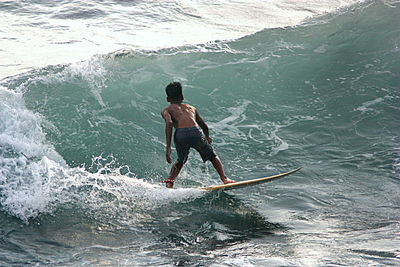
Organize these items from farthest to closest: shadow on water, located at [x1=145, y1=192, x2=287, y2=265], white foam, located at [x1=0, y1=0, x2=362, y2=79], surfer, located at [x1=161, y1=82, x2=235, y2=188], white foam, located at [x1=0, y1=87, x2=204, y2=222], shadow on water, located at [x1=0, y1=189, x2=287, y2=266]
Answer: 1. white foam, located at [x1=0, y1=0, x2=362, y2=79]
2. surfer, located at [x1=161, y1=82, x2=235, y2=188]
3. white foam, located at [x1=0, y1=87, x2=204, y2=222]
4. shadow on water, located at [x1=145, y1=192, x2=287, y2=265]
5. shadow on water, located at [x1=0, y1=189, x2=287, y2=266]

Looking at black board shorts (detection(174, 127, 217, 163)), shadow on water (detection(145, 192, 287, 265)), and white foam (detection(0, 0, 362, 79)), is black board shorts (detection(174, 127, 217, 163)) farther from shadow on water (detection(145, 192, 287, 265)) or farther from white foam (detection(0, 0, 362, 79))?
white foam (detection(0, 0, 362, 79))

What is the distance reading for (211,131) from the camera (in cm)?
939

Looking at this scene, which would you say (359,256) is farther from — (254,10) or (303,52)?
(254,10)

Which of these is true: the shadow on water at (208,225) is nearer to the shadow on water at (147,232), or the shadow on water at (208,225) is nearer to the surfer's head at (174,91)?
the shadow on water at (147,232)

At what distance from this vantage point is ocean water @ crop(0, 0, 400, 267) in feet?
18.8

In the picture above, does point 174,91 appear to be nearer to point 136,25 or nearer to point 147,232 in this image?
point 147,232

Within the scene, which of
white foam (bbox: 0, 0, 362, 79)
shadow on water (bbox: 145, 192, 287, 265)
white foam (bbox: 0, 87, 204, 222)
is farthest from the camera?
white foam (bbox: 0, 0, 362, 79)

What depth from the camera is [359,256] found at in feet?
16.1

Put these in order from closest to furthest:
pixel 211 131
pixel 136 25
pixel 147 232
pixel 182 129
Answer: pixel 147 232 < pixel 182 129 < pixel 211 131 < pixel 136 25

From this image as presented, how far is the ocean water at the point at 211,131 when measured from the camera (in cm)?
573

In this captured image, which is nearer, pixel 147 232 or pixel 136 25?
pixel 147 232

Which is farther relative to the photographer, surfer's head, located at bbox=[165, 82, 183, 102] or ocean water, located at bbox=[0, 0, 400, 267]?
surfer's head, located at bbox=[165, 82, 183, 102]

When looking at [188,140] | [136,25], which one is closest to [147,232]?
[188,140]

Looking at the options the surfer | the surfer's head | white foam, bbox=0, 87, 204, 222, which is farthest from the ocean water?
the surfer's head
